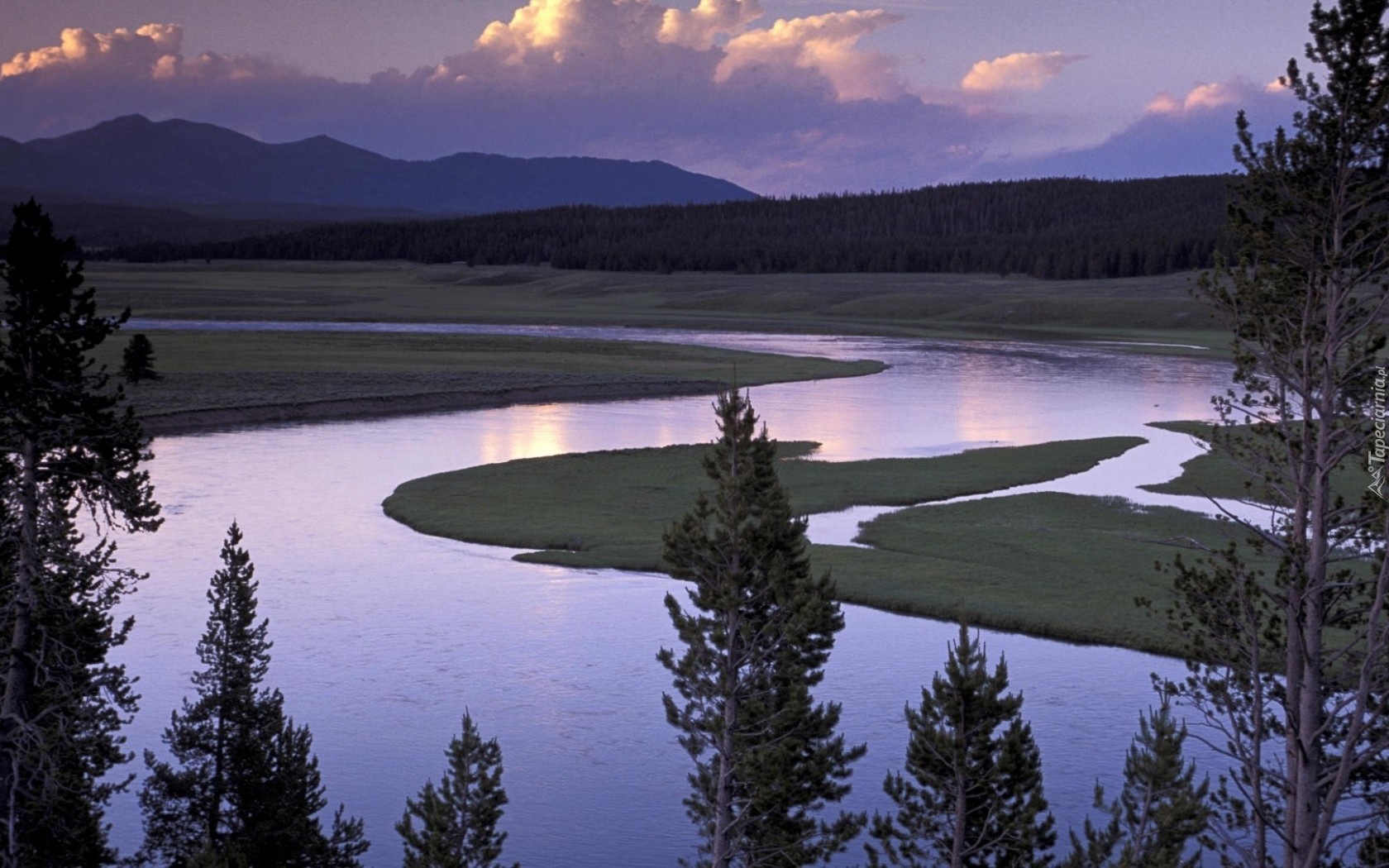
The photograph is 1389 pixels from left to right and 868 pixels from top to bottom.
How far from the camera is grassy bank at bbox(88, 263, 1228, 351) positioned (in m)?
124

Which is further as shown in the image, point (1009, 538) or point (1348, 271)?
point (1009, 538)

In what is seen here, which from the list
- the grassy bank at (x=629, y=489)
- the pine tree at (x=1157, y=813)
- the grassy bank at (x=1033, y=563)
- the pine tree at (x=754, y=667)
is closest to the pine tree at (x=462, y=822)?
the pine tree at (x=754, y=667)

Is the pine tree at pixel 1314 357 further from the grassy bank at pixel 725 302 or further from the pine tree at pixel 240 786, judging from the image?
the grassy bank at pixel 725 302

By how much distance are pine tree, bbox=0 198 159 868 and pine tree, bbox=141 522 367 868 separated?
2.84ft

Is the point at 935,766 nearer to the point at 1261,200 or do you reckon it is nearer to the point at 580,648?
the point at 1261,200

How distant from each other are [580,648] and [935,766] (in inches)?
526

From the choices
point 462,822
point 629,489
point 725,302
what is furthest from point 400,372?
point 725,302

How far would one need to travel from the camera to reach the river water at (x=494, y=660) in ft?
73.4

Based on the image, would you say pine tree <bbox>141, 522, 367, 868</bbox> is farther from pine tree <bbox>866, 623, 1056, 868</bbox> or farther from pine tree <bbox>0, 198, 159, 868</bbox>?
pine tree <bbox>866, 623, 1056, 868</bbox>

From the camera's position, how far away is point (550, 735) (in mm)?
24578

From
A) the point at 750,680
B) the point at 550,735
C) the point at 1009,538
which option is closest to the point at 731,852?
the point at 750,680

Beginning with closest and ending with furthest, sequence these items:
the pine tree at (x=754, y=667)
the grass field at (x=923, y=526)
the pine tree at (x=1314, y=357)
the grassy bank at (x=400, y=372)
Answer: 1. the pine tree at (x=1314, y=357)
2. the pine tree at (x=754, y=667)
3. the grass field at (x=923, y=526)
4. the grassy bank at (x=400, y=372)

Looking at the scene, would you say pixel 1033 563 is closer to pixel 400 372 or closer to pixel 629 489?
pixel 629 489

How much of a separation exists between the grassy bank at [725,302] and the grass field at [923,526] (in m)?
63.2
